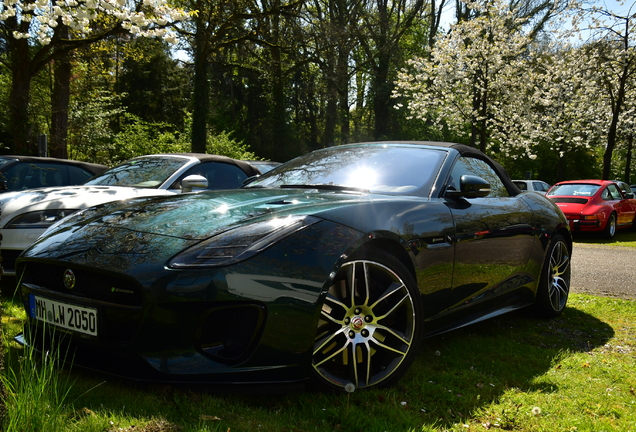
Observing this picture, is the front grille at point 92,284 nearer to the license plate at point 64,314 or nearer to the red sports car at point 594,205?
the license plate at point 64,314

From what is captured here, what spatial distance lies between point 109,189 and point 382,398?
4.38 metres

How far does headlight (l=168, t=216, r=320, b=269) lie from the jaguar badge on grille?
0.54 m

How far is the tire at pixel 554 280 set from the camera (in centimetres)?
486

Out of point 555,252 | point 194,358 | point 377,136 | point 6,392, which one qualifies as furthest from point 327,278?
point 377,136

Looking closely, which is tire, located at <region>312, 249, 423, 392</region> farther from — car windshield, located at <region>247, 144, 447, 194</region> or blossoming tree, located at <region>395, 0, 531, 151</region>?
blossoming tree, located at <region>395, 0, 531, 151</region>

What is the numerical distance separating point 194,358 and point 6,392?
0.70 metres

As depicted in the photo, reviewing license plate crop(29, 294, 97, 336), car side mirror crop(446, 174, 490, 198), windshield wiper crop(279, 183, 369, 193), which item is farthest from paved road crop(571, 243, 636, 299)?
license plate crop(29, 294, 97, 336)

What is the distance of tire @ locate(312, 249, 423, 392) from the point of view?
2717 mm

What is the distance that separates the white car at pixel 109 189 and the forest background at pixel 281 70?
11.3 feet

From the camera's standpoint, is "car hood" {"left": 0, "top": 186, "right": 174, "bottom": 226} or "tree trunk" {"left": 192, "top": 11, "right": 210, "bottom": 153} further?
"tree trunk" {"left": 192, "top": 11, "right": 210, "bottom": 153}

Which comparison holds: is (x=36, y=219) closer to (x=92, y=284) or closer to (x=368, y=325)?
(x=92, y=284)

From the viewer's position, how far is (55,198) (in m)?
5.59

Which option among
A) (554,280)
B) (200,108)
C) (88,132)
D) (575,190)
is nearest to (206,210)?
(554,280)

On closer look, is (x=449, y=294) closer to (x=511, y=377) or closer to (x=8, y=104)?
(x=511, y=377)
